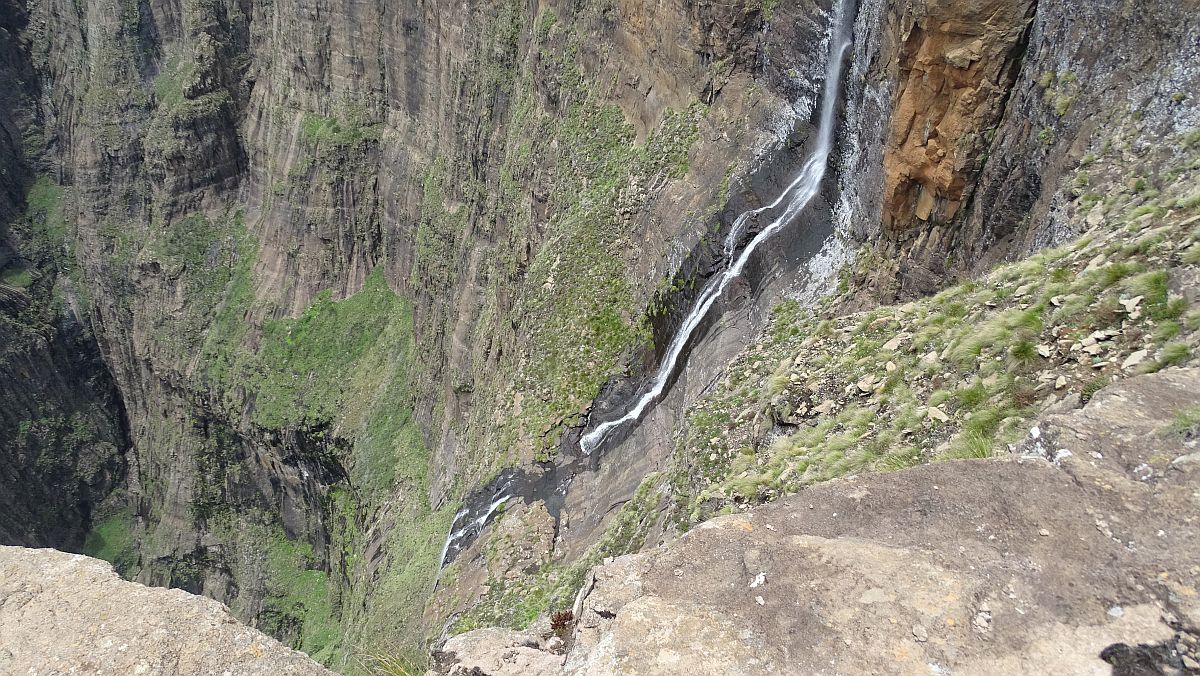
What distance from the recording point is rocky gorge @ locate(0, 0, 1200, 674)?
15.5 feet

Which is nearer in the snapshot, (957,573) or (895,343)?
(957,573)

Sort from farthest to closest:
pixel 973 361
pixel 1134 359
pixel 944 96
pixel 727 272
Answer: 1. pixel 727 272
2. pixel 944 96
3. pixel 973 361
4. pixel 1134 359

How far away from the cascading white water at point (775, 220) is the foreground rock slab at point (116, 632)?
11.7 meters

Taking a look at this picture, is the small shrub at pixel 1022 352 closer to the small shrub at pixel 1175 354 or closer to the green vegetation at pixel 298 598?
the small shrub at pixel 1175 354

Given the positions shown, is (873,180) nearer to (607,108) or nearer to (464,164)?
(607,108)

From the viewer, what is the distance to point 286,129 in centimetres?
4031

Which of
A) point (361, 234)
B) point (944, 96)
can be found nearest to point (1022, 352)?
point (944, 96)

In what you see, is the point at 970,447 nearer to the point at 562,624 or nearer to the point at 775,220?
the point at 562,624

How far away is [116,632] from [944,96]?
12330 mm

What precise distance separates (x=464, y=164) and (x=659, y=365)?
57.0 feet

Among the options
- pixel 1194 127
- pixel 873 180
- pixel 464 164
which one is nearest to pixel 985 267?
pixel 1194 127

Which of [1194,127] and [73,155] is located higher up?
[73,155]

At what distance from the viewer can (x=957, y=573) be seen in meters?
4.34

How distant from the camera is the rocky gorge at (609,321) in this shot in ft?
15.5
